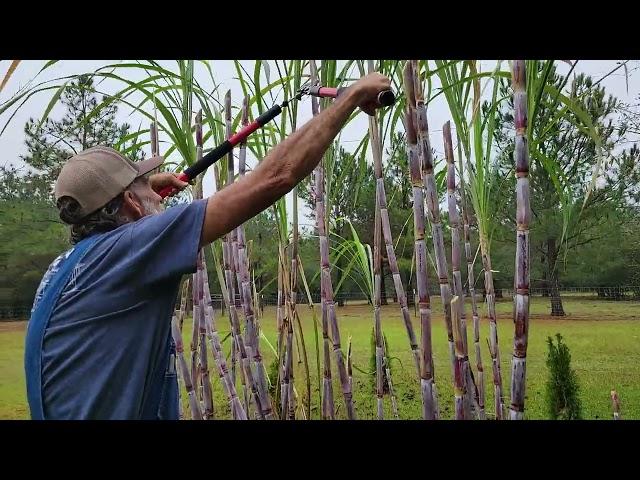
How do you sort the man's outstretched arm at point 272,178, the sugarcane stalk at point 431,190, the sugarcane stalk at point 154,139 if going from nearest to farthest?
the man's outstretched arm at point 272,178
the sugarcane stalk at point 431,190
the sugarcane stalk at point 154,139

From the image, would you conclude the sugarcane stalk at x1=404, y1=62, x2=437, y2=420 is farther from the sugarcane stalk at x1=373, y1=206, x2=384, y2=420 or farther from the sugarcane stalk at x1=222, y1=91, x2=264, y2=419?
the sugarcane stalk at x1=222, y1=91, x2=264, y2=419

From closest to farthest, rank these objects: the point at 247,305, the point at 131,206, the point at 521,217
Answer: the point at 131,206 < the point at 521,217 < the point at 247,305

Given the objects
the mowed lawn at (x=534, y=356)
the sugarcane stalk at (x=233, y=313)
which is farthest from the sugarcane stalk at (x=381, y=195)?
the mowed lawn at (x=534, y=356)

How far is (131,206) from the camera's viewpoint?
83 cm

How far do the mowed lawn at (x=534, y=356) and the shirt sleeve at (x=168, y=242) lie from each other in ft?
5.79

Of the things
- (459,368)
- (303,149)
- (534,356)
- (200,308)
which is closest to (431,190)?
(459,368)

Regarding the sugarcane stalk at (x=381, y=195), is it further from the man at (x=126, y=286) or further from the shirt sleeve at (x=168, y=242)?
the shirt sleeve at (x=168, y=242)

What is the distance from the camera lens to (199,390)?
1998 millimetres

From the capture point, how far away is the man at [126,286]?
0.68 metres

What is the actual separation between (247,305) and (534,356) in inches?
82.8

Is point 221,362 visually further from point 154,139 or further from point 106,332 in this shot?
point 106,332
